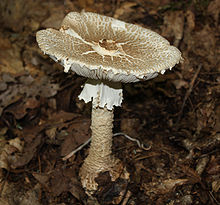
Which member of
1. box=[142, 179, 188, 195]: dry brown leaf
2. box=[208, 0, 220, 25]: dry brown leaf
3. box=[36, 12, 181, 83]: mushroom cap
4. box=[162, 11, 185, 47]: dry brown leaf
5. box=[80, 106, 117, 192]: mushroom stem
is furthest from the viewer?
box=[208, 0, 220, 25]: dry brown leaf

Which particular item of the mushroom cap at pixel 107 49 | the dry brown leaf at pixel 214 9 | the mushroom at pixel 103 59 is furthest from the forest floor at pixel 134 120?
the mushroom cap at pixel 107 49

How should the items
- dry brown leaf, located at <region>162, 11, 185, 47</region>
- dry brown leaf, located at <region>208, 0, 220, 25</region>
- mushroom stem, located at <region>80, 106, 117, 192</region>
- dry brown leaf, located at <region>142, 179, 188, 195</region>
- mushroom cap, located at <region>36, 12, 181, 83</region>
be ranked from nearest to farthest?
mushroom cap, located at <region>36, 12, 181, 83</region>, mushroom stem, located at <region>80, 106, 117, 192</region>, dry brown leaf, located at <region>142, 179, 188, 195</region>, dry brown leaf, located at <region>162, 11, 185, 47</region>, dry brown leaf, located at <region>208, 0, 220, 25</region>

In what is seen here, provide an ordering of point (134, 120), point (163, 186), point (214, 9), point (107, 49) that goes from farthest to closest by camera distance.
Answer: point (214, 9) < point (134, 120) < point (163, 186) < point (107, 49)

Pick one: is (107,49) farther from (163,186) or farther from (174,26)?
(174,26)

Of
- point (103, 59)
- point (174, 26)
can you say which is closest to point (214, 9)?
point (174, 26)

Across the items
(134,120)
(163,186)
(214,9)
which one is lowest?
(163,186)

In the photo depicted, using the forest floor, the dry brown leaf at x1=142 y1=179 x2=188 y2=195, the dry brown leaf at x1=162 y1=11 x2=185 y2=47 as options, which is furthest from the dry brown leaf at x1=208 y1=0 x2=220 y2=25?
the dry brown leaf at x1=142 y1=179 x2=188 y2=195

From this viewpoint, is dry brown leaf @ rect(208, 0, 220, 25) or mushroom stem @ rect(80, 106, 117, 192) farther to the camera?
dry brown leaf @ rect(208, 0, 220, 25)

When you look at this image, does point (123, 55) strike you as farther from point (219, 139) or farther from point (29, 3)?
point (29, 3)

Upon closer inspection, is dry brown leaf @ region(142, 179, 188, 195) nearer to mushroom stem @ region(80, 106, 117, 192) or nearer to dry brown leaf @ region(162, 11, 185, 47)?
mushroom stem @ region(80, 106, 117, 192)
